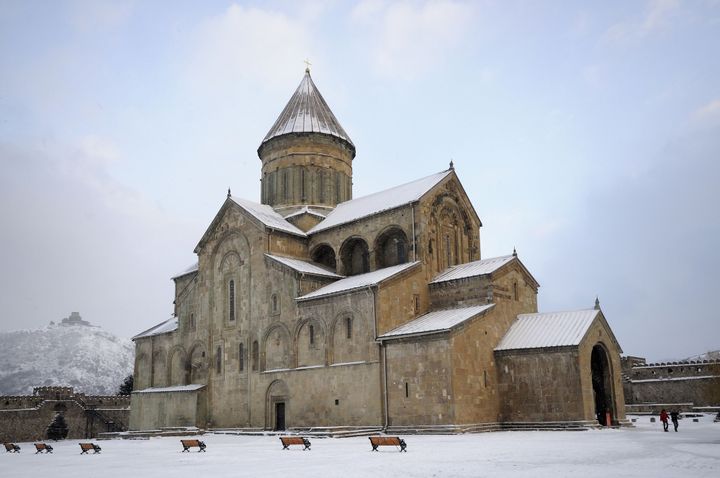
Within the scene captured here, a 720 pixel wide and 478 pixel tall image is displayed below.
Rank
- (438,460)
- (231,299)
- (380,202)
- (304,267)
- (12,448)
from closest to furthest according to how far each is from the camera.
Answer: (438,460) < (12,448) < (304,267) < (380,202) < (231,299)

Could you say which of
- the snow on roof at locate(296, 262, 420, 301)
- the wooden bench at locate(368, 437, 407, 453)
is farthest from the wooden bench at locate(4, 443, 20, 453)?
the wooden bench at locate(368, 437, 407, 453)

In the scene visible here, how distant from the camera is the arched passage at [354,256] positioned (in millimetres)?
33844

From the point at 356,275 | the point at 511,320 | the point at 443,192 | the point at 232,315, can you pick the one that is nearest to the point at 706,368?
the point at 511,320

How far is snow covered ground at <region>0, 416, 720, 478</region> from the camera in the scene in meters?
12.8

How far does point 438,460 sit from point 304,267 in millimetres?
18980

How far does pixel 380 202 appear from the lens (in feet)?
113

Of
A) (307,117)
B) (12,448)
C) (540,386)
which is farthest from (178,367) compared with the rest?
(540,386)

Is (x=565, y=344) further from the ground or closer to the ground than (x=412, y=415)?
further from the ground

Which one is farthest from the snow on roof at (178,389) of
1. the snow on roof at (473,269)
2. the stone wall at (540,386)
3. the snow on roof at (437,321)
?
the stone wall at (540,386)

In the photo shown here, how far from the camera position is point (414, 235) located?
3098 cm

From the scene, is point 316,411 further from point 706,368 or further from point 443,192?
point 706,368

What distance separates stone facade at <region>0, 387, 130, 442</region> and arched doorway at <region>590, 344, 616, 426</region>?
33375 mm

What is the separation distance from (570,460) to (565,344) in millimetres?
12278

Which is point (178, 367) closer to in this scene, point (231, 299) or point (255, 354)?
point (231, 299)
